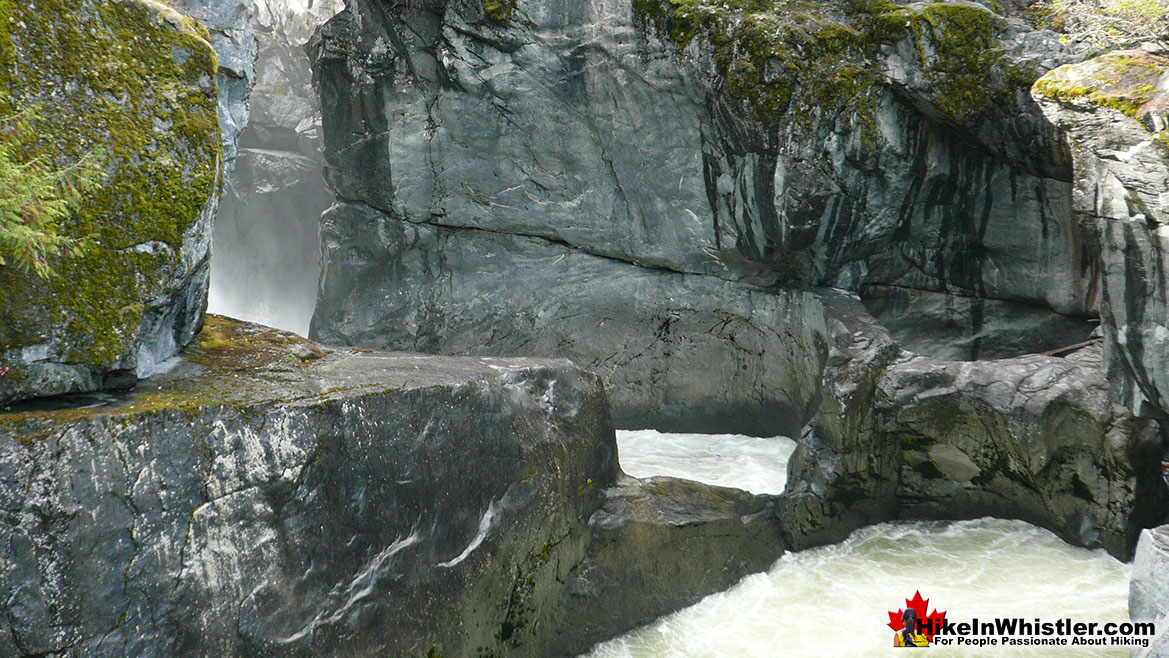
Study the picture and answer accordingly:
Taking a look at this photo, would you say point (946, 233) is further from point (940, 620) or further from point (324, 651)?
point (324, 651)

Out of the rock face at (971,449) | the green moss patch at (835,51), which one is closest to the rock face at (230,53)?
the green moss patch at (835,51)

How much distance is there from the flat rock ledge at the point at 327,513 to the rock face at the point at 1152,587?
3.68m

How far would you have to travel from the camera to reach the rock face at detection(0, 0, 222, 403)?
4.99 metres

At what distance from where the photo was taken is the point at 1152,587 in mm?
6203

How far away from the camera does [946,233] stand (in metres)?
11.9

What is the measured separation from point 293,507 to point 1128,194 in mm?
7225

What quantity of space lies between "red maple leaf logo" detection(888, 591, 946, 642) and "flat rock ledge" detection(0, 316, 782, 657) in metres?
1.75

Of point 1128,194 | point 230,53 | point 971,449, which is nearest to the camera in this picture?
point 1128,194

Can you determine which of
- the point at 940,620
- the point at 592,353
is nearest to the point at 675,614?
the point at 940,620

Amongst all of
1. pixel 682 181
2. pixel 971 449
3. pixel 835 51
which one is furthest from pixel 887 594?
pixel 835 51

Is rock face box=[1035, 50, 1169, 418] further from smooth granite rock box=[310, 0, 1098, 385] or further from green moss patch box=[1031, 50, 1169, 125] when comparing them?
smooth granite rock box=[310, 0, 1098, 385]

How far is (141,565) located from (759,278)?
983 cm

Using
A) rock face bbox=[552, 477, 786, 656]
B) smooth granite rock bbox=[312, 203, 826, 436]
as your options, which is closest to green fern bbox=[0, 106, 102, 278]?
rock face bbox=[552, 477, 786, 656]

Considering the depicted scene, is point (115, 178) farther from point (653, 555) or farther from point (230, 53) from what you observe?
point (653, 555)
